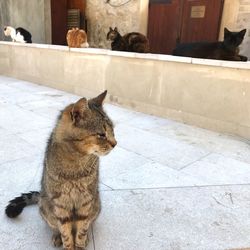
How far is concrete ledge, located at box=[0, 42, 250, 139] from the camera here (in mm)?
3387

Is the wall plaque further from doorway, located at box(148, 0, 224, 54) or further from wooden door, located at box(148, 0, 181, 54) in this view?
wooden door, located at box(148, 0, 181, 54)

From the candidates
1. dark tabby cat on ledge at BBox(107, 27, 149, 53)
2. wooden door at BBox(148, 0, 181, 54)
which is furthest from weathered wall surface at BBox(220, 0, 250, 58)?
dark tabby cat on ledge at BBox(107, 27, 149, 53)

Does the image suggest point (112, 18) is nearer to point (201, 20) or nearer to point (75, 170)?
point (201, 20)

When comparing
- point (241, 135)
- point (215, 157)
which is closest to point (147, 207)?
point (215, 157)

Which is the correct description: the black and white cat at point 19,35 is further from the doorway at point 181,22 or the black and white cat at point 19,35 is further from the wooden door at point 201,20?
the wooden door at point 201,20

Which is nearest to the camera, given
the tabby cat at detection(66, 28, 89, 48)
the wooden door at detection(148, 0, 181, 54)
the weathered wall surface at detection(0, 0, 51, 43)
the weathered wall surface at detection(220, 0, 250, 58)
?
the weathered wall surface at detection(220, 0, 250, 58)

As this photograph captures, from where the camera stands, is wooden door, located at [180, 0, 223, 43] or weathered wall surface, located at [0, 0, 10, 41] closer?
wooden door, located at [180, 0, 223, 43]

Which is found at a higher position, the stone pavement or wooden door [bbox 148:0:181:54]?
wooden door [bbox 148:0:181:54]

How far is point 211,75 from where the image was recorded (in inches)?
139

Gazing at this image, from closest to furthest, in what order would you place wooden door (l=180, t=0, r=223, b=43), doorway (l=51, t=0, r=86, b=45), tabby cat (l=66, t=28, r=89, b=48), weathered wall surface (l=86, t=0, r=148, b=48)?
wooden door (l=180, t=0, r=223, b=43) < tabby cat (l=66, t=28, r=89, b=48) < weathered wall surface (l=86, t=0, r=148, b=48) < doorway (l=51, t=0, r=86, b=45)

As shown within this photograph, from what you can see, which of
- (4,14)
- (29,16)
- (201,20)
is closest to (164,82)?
(201,20)

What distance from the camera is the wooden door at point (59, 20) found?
7.78 metres

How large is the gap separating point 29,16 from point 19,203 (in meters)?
7.22

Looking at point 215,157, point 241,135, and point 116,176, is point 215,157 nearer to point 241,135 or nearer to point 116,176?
point 241,135
